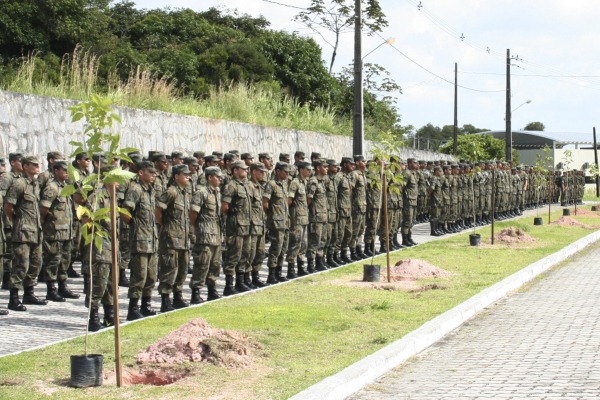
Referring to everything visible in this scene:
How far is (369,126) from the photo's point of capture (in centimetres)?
4094

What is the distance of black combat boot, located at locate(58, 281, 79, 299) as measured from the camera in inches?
570

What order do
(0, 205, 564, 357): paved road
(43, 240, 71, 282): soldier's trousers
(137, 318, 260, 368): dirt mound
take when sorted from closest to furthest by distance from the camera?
(137, 318, 260, 368): dirt mound, (0, 205, 564, 357): paved road, (43, 240, 71, 282): soldier's trousers

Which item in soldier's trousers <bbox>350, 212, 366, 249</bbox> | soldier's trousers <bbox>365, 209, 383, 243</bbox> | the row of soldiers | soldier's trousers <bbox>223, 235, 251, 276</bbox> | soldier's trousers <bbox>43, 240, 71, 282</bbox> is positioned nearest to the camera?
the row of soldiers

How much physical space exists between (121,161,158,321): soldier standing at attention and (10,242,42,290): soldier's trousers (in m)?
1.69

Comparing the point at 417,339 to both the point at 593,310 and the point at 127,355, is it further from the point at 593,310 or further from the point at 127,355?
the point at 593,310

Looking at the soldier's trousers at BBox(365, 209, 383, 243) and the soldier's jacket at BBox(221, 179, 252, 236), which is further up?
the soldier's jacket at BBox(221, 179, 252, 236)

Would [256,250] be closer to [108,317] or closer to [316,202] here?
[316,202]

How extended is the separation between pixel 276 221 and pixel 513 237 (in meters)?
10.1

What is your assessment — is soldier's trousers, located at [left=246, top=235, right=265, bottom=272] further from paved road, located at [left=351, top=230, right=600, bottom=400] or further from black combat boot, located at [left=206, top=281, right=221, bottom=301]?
paved road, located at [left=351, top=230, right=600, bottom=400]

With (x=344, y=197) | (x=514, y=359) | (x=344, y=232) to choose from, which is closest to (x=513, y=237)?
(x=344, y=232)

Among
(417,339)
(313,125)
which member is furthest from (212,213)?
(313,125)

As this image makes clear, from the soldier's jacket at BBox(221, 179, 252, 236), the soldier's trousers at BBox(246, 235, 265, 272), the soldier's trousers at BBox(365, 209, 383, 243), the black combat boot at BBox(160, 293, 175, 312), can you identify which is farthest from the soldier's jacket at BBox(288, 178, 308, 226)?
the black combat boot at BBox(160, 293, 175, 312)

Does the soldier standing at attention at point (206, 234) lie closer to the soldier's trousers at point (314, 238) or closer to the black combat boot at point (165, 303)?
the black combat boot at point (165, 303)

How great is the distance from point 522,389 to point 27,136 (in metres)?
11.9
